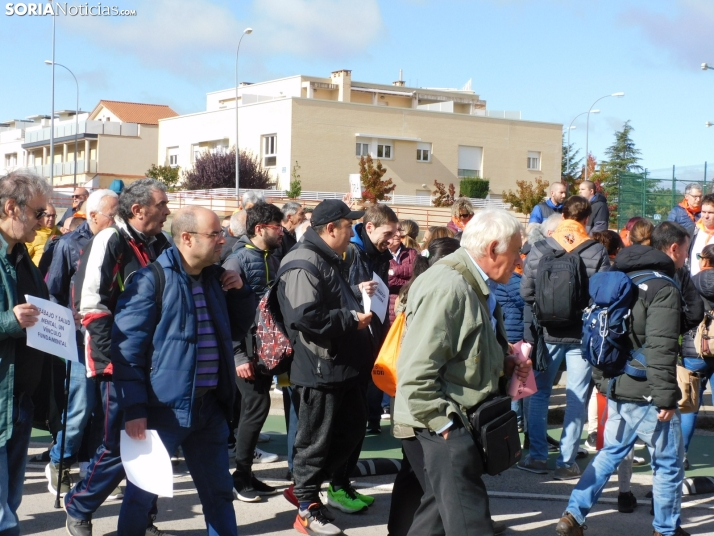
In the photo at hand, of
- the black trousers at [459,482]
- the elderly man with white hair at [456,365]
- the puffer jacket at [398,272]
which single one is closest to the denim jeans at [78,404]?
the elderly man with white hair at [456,365]

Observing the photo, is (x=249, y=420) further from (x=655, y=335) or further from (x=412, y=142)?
(x=412, y=142)

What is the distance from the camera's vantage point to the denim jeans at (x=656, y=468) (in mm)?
5512

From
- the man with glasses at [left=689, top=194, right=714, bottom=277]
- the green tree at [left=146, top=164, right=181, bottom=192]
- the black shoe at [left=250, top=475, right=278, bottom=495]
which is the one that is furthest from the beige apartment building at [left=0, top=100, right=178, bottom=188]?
the black shoe at [left=250, top=475, right=278, bottom=495]

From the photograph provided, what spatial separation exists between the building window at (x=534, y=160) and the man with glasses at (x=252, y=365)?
60.4 meters

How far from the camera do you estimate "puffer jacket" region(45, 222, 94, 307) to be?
6547 mm

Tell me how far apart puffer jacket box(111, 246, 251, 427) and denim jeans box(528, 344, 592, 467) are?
368cm

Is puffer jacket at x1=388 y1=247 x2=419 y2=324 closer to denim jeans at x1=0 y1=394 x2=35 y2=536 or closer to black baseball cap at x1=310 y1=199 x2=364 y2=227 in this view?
black baseball cap at x1=310 y1=199 x2=364 y2=227

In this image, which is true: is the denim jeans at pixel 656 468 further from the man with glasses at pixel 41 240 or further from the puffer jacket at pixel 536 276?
the man with glasses at pixel 41 240

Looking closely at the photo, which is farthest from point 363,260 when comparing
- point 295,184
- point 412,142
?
point 412,142

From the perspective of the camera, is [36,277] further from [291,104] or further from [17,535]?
[291,104]

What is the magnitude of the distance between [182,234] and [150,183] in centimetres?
105

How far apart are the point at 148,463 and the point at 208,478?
351mm

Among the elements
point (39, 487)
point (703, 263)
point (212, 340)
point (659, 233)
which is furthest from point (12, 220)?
point (703, 263)

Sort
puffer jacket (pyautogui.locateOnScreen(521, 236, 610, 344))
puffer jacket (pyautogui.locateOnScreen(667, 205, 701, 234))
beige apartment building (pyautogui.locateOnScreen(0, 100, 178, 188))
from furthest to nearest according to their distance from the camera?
beige apartment building (pyautogui.locateOnScreen(0, 100, 178, 188)) < puffer jacket (pyautogui.locateOnScreen(667, 205, 701, 234)) < puffer jacket (pyautogui.locateOnScreen(521, 236, 610, 344))
